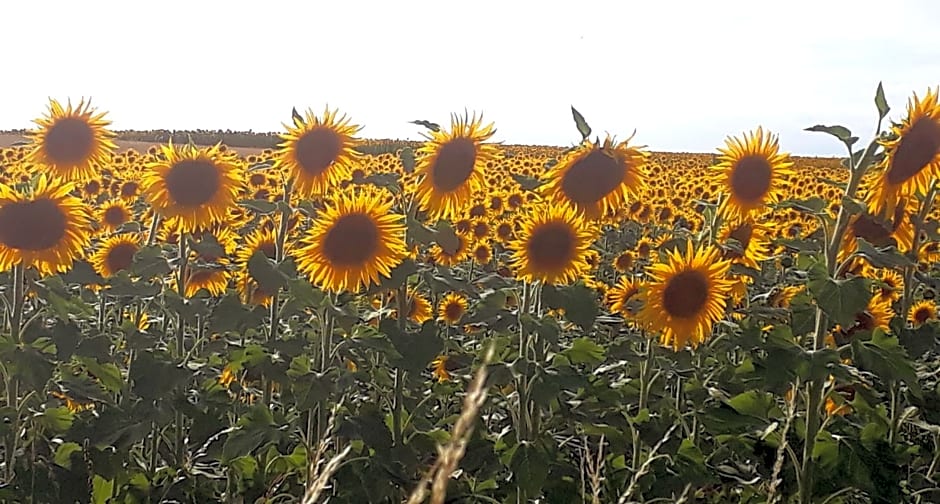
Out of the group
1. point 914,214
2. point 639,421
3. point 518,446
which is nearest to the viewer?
point 518,446

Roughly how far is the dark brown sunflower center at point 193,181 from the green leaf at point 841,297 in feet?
8.72

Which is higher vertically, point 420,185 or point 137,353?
point 420,185

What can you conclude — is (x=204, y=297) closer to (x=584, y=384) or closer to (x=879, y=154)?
(x=584, y=384)

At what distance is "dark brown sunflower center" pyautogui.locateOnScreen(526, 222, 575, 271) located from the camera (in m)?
4.10

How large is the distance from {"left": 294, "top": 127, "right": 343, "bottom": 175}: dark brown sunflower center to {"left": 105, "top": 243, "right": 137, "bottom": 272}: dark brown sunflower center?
1.49 meters

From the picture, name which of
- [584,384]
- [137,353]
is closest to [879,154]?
[584,384]

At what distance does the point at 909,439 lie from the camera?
19.3ft

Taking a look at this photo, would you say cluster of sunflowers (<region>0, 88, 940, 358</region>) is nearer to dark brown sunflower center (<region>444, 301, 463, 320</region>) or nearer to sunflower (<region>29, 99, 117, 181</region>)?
sunflower (<region>29, 99, 117, 181</region>)

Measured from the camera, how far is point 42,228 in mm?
4043

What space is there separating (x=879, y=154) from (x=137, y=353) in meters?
2.96

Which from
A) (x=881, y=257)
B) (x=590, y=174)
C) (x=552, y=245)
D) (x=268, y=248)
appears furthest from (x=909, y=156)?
(x=268, y=248)

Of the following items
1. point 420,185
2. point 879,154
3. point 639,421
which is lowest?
point 639,421

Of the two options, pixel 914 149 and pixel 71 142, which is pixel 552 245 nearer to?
pixel 914 149

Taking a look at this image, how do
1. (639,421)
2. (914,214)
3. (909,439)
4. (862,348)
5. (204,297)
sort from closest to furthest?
(862,348) < (639,421) < (204,297) < (914,214) < (909,439)
